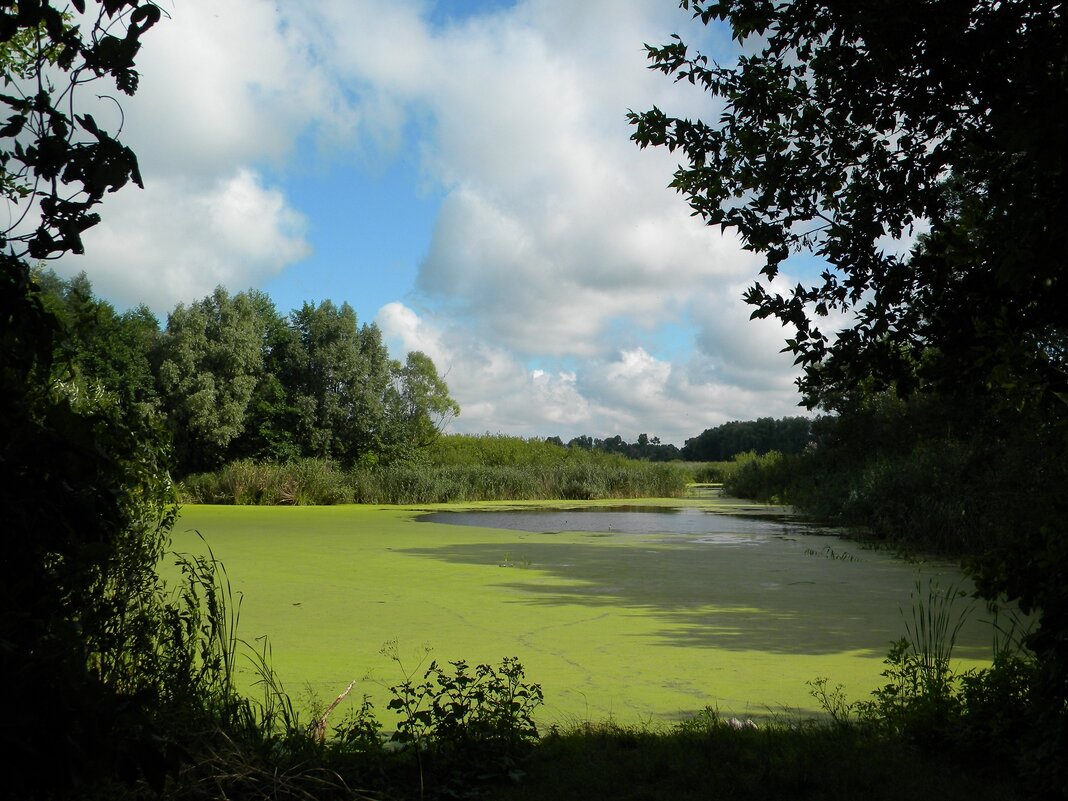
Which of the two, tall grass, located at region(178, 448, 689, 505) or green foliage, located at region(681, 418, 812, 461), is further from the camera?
green foliage, located at region(681, 418, 812, 461)

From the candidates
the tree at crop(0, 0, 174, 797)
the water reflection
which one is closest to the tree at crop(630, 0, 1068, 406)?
the tree at crop(0, 0, 174, 797)

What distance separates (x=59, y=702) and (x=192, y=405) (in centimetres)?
2148

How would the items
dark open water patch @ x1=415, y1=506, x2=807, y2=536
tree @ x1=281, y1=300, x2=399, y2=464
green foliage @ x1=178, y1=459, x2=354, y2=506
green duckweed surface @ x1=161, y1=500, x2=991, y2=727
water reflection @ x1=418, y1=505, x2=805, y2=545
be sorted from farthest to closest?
tree @ x1=281, y1=300, x2=399, y2=464
green foliage @ x1=178, y1=459, x2=354, y2=506
dark open water patch @ x1=415, y1=506, x2=807, y2=536
water reflection @ x1=418, y1=505, x2=805, y2=545
green duckweed surface @ x1=161, y1=500, x2=991, y2=727

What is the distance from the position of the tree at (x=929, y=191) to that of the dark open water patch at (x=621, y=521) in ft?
26.3

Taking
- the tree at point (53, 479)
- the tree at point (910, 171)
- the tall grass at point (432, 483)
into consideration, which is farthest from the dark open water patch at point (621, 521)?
the tree at point (53, 479)

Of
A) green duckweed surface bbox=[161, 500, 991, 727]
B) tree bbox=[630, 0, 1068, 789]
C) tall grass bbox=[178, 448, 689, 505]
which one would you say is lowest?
green duckweed surface bbox=[161, 500, 991, 727]

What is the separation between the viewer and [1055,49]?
1.91 meters

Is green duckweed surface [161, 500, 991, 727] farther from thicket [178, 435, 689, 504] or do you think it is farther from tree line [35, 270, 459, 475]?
tree line [35, 270, 459, 475]

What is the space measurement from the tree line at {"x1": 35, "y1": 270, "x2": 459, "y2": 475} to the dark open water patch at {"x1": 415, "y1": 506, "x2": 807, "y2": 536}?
8.84m

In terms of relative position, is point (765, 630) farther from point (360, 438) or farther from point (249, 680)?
point (360, 438)

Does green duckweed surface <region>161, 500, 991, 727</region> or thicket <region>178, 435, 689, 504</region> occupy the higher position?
thicket <region>178, 435, 689, 504</region>

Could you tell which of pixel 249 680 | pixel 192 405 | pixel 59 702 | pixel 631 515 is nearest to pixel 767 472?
pixel 631 515

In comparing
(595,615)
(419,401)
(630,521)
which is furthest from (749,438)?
(595,615)

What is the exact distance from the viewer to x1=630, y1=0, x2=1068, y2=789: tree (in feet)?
5.82
